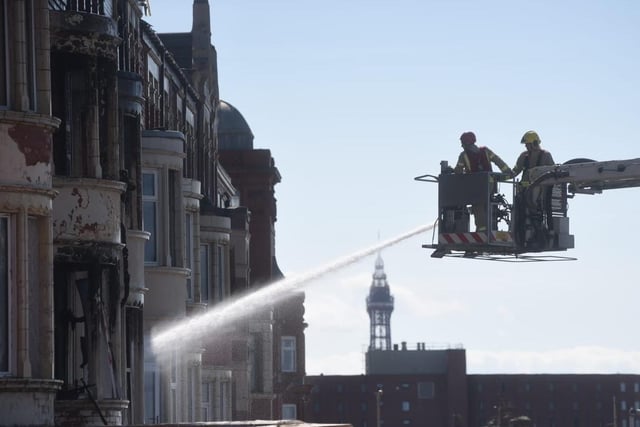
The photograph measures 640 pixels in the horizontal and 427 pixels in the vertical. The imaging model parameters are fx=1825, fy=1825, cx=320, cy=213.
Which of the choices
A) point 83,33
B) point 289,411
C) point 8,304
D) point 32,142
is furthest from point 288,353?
point 8,304

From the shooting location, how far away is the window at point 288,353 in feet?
264

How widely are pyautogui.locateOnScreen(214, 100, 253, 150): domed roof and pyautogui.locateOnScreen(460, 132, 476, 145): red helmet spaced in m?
40.6

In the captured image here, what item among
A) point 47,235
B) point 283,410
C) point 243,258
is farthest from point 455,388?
point 47,235

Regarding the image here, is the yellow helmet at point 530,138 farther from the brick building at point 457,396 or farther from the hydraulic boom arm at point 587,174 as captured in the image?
the brick building at point 457,396

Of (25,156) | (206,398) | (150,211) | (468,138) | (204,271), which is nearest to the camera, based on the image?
(25,156)

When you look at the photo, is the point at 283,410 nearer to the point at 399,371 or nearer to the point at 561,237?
the point at 561,237

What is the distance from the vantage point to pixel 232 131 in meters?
71.5

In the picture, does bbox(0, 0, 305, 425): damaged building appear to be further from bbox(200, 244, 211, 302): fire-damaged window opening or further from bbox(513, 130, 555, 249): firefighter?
bbox(513, 130, 555, 249): firefighter

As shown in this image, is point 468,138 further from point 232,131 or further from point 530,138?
point 232,131

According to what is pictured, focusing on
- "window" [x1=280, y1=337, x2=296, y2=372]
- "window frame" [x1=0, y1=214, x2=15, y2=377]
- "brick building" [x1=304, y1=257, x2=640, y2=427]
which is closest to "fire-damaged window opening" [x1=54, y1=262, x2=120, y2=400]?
"window frame" [x1=0, y1=214, x2=15, y2=377]

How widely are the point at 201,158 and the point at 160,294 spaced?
13.0 m

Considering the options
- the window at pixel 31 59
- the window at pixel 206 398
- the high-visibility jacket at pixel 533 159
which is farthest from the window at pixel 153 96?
the window at pixel 31 59

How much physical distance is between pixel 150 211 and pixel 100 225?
8925mm

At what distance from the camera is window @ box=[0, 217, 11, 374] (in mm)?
19906
